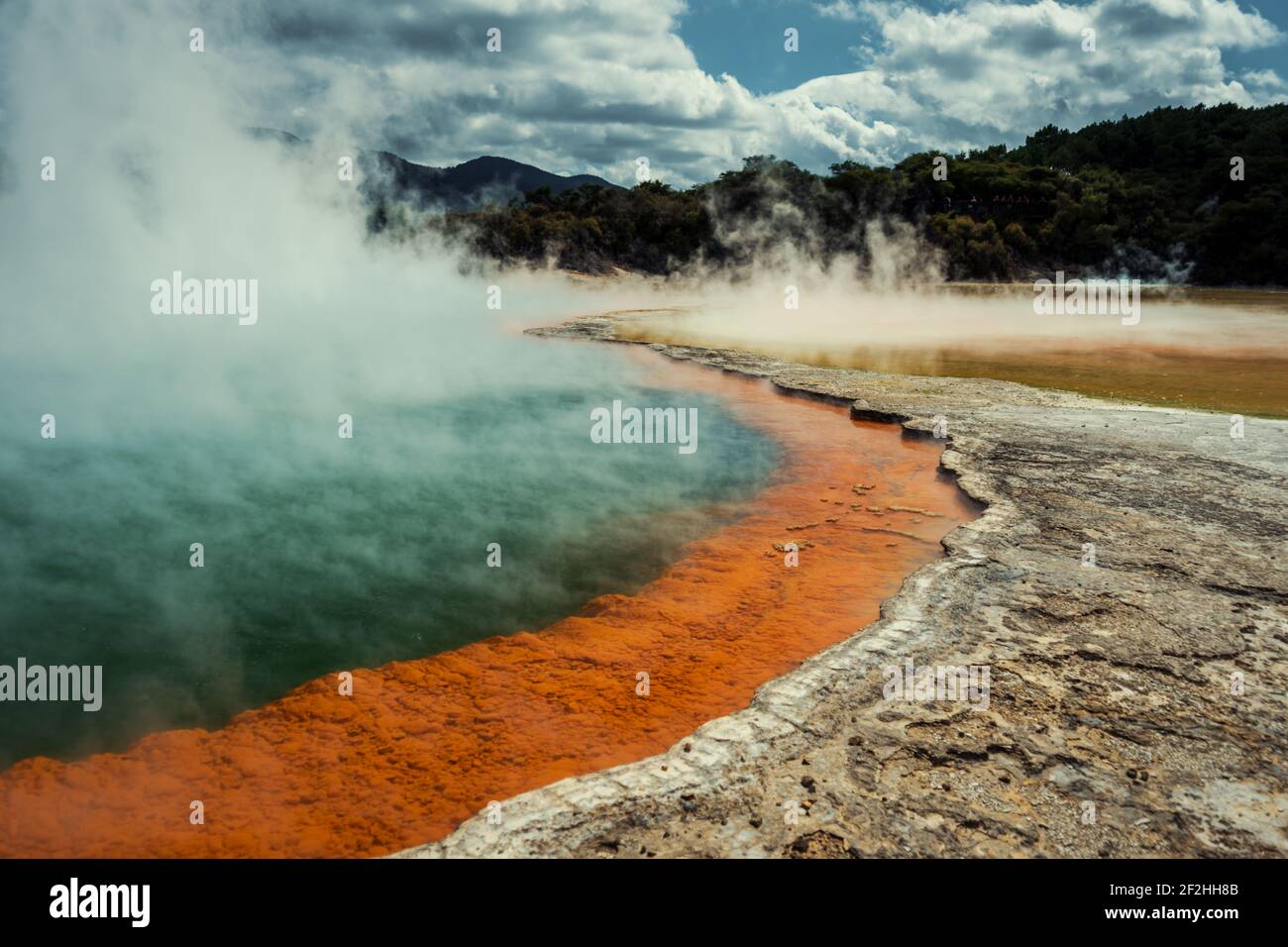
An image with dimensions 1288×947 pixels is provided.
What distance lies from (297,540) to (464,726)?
3.20 meters

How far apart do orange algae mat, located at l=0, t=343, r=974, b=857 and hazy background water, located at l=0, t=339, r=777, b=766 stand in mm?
290

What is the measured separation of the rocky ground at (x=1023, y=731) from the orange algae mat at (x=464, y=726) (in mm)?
472

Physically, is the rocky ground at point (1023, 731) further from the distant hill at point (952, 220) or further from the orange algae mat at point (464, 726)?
the distant hill at point (952, 220)

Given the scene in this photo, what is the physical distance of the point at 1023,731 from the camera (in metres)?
3.35

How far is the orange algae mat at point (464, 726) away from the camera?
3234 mm

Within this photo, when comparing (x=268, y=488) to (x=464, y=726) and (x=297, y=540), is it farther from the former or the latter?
(x=464, y=726)

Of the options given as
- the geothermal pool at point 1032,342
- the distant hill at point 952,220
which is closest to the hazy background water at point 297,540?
the geothermal pool at point 1032,342

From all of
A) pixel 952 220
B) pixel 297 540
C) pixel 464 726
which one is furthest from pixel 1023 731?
pixel 952 220

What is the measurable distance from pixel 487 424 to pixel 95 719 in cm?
643

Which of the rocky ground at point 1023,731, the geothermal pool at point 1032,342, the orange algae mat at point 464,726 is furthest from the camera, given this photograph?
the geothermal pool at point 1032,342

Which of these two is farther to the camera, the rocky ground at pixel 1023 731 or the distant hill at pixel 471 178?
the distant hill at pixel 471 178

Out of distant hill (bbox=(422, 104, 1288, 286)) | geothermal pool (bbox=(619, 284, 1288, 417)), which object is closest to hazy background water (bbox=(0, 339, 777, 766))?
geothermal pool (bbox=(619, 284, 1288, 417))

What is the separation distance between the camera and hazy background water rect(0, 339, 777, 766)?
4.61 meters
